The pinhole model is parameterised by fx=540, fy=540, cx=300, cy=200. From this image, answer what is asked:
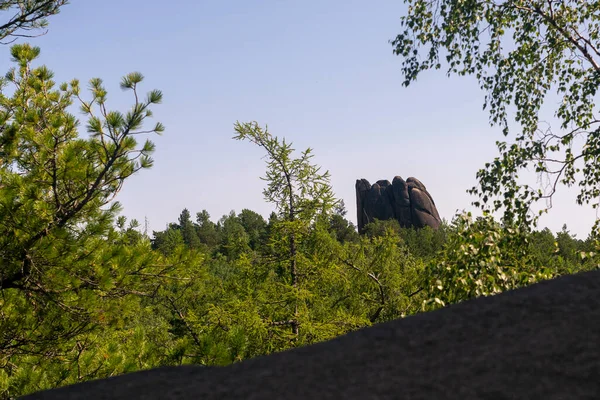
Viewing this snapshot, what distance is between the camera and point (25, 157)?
731 cm

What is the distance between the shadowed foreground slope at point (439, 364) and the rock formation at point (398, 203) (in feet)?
259

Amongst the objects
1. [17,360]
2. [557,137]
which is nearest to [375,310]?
[557,137]

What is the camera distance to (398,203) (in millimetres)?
84312

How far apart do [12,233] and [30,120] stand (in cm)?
151

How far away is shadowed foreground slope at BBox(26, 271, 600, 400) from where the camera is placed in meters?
1.35

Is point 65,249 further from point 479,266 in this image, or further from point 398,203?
point 398,203

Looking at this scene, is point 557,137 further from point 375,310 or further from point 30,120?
point 30,120

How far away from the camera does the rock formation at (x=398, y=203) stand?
82.0 m

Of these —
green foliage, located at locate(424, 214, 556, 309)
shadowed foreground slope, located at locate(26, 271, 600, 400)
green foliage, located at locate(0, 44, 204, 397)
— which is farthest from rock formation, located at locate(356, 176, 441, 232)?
shadowed foreground slope, located at locate(26, 271, 600, 400)

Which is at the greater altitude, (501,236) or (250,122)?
(250,122)

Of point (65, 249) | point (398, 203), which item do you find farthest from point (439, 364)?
point (398, 203)

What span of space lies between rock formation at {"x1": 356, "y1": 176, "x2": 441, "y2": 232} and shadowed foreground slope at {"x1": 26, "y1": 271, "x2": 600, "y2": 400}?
78.8 m

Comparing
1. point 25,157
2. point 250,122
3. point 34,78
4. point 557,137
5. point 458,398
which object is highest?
point 250,122

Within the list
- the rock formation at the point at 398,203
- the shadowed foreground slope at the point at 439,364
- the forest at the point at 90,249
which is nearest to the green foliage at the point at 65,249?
the forest at the point at 90,249
